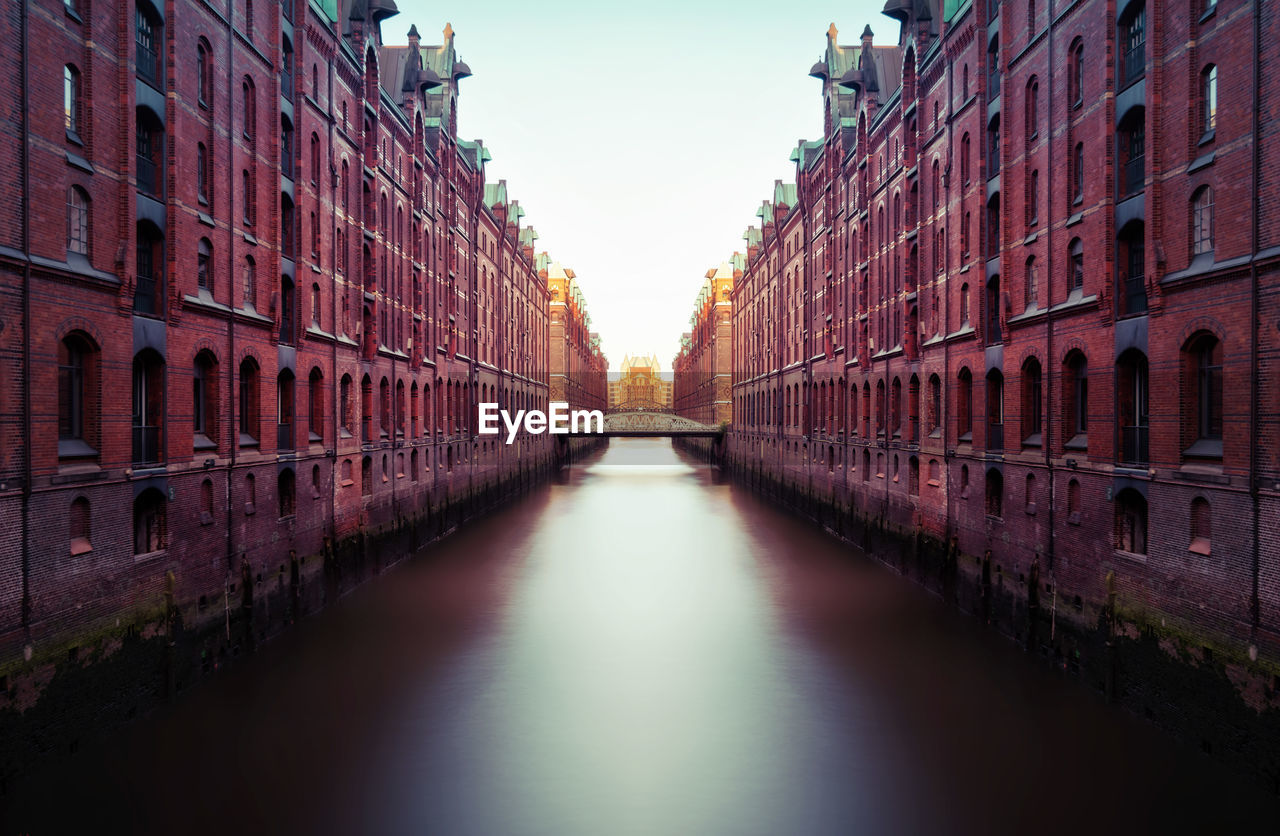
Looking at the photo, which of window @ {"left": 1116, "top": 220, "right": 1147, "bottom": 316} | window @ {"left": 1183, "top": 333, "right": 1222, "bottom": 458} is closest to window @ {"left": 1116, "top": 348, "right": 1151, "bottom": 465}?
window @ {"left": 1116, "top": 220, "right": 1147, "bottom": 316}

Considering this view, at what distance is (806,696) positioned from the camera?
14070 mm

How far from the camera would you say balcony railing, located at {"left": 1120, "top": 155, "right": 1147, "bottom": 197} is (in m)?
13.4

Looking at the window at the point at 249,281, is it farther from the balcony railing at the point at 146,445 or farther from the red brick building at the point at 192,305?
the balcony railing at the point at 146,445

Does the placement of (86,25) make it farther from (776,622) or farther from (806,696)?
(776,622)

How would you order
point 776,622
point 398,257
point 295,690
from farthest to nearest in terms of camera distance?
point 398,257
point 776,622
point 295,690

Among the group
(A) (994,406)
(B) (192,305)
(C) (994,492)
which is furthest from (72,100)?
(C) (994,492)

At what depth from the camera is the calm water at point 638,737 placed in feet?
32.3

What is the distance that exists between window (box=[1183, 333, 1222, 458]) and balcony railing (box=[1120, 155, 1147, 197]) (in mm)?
3121

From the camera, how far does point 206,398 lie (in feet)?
51.2

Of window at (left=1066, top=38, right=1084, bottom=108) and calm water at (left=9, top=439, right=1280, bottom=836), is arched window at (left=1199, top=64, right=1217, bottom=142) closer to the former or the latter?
window at (left=1066, top=38, right=1084, bottom=108)

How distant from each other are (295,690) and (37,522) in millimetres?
5013

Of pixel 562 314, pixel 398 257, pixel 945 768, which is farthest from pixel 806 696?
pixel 562 314

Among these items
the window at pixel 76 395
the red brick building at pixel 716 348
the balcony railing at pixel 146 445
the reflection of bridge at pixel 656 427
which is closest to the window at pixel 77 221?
the window at pixel 76 395

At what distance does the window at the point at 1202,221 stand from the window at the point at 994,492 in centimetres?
757
